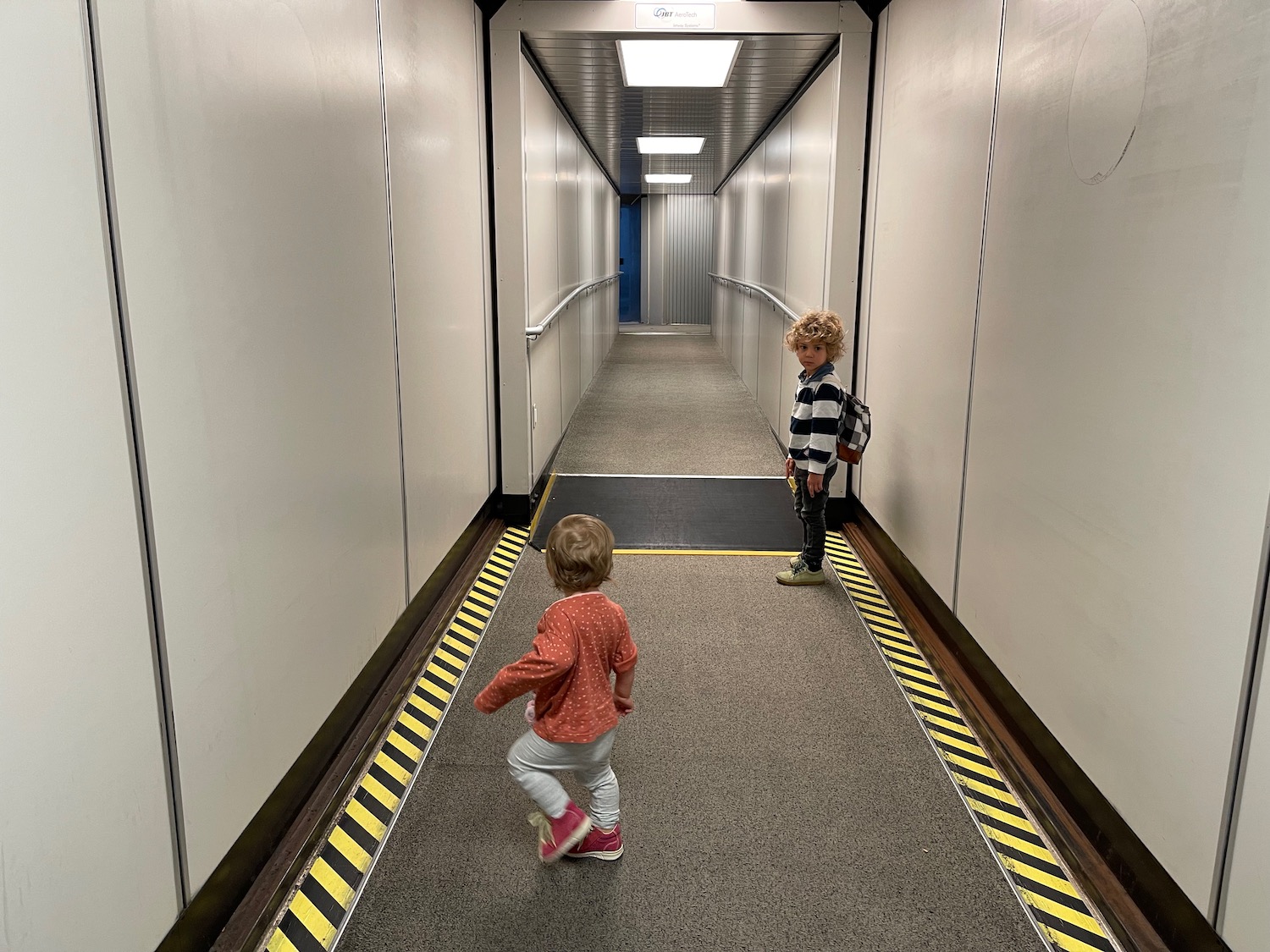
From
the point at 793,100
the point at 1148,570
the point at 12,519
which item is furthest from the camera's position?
the point at 793,100

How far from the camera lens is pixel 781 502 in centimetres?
589

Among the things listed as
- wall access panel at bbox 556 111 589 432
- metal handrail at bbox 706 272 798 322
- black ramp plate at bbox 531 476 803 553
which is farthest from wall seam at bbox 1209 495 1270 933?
wall access panel at bbox 556 111 589 432

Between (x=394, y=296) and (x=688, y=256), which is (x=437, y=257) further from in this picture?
(x=688, y=256)

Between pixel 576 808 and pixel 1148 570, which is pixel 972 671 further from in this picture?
pixel 576 808

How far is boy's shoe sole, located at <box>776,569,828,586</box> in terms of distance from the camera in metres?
4.47

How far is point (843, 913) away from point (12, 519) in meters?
1.89

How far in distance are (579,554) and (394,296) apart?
1.60m

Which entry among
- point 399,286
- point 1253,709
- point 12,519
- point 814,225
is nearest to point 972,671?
point 1253,709

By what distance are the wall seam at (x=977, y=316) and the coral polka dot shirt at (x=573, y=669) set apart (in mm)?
1755

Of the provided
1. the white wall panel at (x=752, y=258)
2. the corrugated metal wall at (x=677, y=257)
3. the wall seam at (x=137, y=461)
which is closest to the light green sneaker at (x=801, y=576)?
the wall seam at (x=137, y=461)

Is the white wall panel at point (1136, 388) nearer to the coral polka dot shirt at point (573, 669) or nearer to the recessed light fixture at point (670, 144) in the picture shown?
the coral polka dot shirt at point (573, 669)

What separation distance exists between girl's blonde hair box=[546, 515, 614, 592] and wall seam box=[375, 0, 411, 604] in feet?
4.54

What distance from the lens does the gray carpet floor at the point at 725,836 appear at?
7.08 feet

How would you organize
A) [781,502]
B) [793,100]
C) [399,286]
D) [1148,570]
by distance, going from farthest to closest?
[793,100] → [781,502] → [399,286] → [1148,570]
